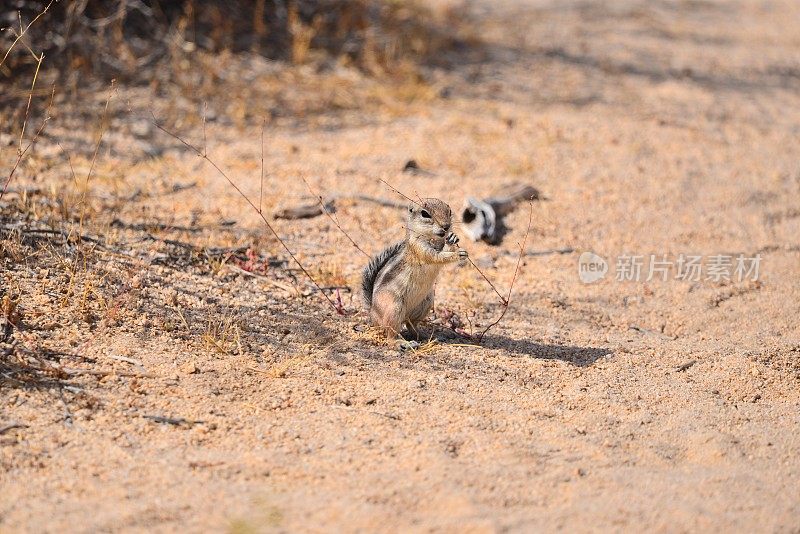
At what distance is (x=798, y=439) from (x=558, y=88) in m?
6.19

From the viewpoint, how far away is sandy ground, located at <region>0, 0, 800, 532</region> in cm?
390

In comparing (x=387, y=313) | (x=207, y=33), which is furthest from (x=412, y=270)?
(x=207, y=33)

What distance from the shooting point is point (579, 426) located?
4555 millimetres

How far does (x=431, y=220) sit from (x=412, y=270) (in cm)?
29

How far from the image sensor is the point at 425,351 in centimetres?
517

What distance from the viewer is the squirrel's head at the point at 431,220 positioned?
4.99 meters

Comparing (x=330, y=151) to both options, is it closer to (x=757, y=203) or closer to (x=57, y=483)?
(x=757, y=203)

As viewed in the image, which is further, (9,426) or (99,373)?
(99,373)

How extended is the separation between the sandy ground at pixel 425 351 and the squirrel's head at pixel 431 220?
0.68 metres

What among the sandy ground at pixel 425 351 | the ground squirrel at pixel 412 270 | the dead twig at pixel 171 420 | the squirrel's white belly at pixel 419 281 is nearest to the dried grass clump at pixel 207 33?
the sandy ground at pixel 425 351

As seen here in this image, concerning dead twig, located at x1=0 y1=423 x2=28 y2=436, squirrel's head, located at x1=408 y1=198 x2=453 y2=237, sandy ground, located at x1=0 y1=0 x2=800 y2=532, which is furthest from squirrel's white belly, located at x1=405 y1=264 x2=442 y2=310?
dead twig, located at x1=0 y1=423 x2=28 y2=436

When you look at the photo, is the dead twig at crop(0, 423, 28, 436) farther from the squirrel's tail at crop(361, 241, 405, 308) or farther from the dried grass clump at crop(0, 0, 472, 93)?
the dried grass clump at crop(0, 0, 472, 93)

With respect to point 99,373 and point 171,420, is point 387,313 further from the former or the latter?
point 99,373

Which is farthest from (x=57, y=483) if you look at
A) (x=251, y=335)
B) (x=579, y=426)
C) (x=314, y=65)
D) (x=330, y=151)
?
(x=314, y=65)
